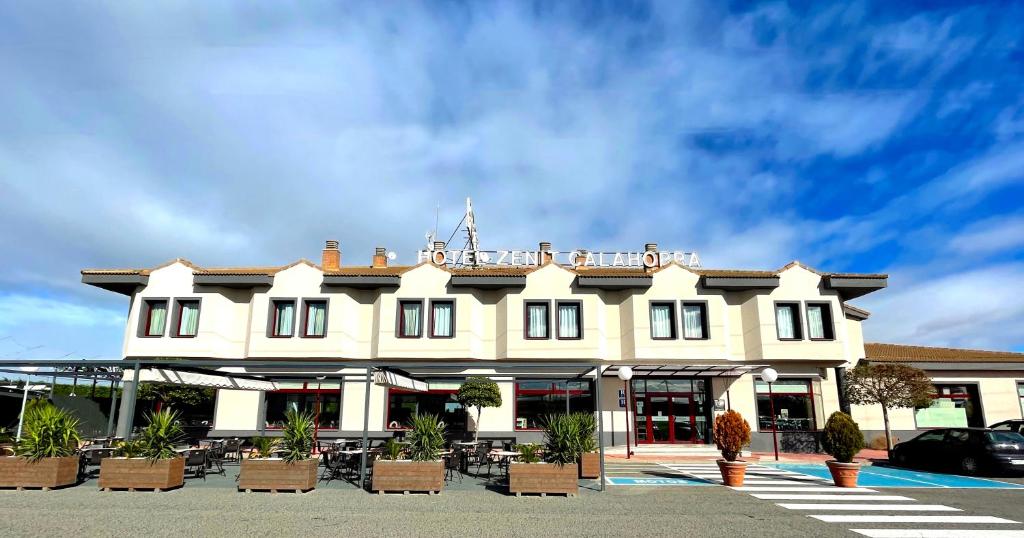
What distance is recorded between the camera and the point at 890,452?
62.5 ft

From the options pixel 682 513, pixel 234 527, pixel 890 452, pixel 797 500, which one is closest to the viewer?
pixel 234 527

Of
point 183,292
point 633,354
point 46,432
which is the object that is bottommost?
point 46,432

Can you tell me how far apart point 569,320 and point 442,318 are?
5177mm

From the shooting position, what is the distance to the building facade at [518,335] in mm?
23234

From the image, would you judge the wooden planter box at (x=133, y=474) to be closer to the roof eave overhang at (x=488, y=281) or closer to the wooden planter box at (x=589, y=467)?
the wooden planter box at (x=589, y=467)

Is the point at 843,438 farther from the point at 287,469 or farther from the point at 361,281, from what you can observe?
the point at 361,281

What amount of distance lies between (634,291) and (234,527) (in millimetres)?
18048

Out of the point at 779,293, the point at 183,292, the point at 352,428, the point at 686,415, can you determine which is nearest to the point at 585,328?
the point at 686,415

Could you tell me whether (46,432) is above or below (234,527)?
above

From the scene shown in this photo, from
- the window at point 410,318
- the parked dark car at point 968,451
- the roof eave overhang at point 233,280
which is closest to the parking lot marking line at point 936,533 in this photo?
the parked dark car at point 968,451

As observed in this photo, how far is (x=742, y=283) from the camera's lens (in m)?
23.7

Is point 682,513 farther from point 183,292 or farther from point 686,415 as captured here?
point 183,292

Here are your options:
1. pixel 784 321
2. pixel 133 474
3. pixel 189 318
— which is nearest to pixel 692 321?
pixel 784 321

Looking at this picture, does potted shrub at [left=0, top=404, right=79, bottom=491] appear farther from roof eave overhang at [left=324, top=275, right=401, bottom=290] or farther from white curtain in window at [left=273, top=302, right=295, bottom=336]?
roof eave overhang at [left=324, top=275, right=401, bottom=290]
